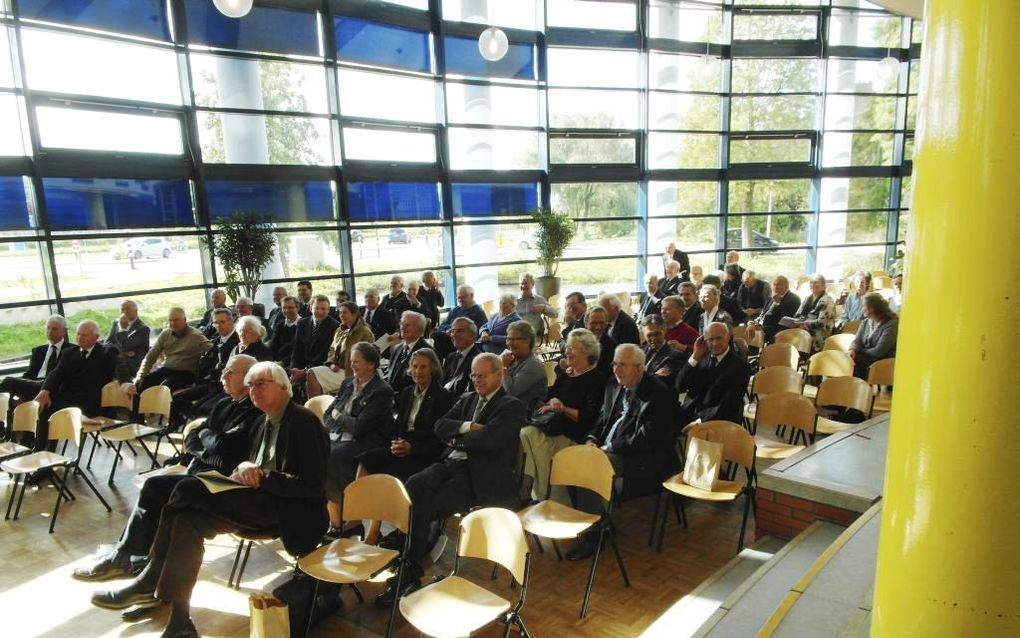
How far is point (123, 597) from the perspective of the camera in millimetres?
3359

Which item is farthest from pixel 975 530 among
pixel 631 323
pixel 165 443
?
pixel 165 443

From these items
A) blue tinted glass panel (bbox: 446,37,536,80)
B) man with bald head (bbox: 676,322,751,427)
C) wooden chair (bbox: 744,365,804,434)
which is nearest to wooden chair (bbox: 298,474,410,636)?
man with bald head (bbox: 676,322,751,427)

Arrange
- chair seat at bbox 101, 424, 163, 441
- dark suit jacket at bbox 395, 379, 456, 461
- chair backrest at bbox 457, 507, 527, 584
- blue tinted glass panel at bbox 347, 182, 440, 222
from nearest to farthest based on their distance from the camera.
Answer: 1. chair backrest at bbox 457, 507, 527, 584
2. dark suit jacket at bbox 395, 379, 456, 461
3. chair seat at bbox 101, 424, 163, 441
4. blue tinted glass panel at bbox 347, 182, 440, 222

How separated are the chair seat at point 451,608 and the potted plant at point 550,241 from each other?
27.4 feet

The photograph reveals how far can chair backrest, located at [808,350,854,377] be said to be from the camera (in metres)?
5.71

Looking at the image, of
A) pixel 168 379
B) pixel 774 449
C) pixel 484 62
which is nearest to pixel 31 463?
pixel 168 379

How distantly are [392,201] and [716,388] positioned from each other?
688 cm

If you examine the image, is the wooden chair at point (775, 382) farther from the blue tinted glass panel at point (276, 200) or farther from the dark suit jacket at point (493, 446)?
the blue tinted glass panel at point (276, 200)

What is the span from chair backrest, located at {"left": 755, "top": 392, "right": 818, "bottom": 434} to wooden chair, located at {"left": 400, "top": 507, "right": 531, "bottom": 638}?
8.29 ft

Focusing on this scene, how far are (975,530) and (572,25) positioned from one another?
38.6 ft

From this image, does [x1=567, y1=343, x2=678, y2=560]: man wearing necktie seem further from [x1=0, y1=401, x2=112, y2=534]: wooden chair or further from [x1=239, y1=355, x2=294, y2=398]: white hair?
[x1=0, y1=401, x2=112, y2=534]: wooden chair

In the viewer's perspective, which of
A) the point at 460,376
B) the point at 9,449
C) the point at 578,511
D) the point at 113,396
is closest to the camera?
the point at 578,511

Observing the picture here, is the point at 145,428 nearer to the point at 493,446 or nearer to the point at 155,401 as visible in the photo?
the point at 155,401

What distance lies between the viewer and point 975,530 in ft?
3.11
